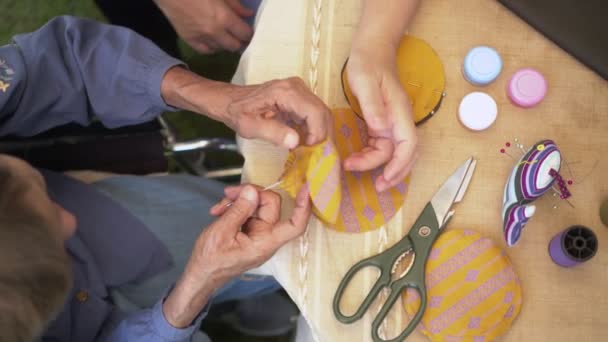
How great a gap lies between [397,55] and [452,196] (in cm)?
20

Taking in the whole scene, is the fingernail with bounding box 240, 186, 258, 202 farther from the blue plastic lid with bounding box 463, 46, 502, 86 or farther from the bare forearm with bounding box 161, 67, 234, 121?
the blue plastic lid with bounding box 463, 46, 502, 86

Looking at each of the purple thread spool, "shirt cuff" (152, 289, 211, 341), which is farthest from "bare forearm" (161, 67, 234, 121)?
the purple thread spool

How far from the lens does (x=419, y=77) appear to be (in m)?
0.66

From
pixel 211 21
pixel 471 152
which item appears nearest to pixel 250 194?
pixel 471 152

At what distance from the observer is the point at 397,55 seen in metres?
0.66

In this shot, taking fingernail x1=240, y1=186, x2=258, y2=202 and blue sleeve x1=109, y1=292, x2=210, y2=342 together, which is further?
blue sleeve x1=109, y1=292, x2=210, y2=342

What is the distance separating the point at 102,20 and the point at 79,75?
747 millimetres

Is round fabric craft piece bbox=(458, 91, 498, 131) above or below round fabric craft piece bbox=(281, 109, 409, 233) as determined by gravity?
above

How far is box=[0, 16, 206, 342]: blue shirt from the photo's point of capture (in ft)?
2.31

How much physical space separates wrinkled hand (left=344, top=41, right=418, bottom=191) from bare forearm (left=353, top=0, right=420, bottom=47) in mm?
18

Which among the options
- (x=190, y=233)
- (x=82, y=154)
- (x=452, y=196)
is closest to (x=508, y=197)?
(x=452, y=196)

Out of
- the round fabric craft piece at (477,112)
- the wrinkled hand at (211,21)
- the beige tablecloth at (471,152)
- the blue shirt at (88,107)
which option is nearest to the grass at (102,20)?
the wrinkled hand at (211,21)

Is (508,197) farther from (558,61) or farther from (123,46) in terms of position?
(123,46)

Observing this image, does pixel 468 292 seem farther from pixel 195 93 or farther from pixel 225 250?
pixel 195 93
